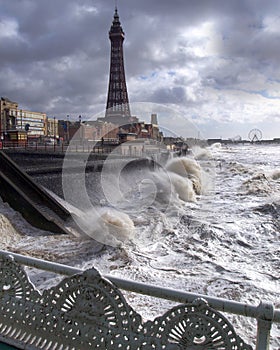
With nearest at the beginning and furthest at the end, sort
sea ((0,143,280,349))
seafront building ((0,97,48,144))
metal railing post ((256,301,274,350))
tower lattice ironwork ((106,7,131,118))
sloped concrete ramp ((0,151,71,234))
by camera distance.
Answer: metal railing post ((256,301,274,350))
sea ((0,143,280,349))
sloped concrete ramp ((0,151,71,234))
seafront building ((0,97,48,144))
tower lattice ironwork ((106,7,131,118))

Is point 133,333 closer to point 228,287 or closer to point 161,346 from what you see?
point 161,346

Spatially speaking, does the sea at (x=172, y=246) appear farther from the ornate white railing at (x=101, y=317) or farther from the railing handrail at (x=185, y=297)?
the railing handrail at (x=185, y=297)

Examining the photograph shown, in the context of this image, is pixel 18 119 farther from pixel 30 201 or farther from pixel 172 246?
pixel 172 246

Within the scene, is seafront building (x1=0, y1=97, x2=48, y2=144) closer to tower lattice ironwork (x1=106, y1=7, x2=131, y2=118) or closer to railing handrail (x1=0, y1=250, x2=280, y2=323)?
tower lattice ironwork (x1=106, y1=7, x2=131, y2=118)

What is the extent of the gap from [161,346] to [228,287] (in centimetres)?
316

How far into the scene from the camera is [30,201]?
23.1 ft

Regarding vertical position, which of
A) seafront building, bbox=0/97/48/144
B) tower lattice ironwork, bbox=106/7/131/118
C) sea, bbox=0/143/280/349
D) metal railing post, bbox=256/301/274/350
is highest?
tower lattice ironwork, bbox=106/7/131/118

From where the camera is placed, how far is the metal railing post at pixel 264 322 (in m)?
1.53

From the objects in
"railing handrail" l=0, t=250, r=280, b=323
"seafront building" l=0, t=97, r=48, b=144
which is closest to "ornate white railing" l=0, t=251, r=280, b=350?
"railing handrail" l=0, t=250, r=280, b=323

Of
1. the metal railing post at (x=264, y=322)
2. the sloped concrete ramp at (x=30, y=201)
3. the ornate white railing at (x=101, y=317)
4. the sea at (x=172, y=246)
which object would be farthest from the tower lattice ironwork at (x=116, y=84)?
the metal railing post at (x=264, y=322)

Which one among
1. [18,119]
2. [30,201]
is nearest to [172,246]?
[30,201]

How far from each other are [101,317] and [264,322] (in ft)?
3.05

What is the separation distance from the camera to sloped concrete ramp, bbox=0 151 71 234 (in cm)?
675

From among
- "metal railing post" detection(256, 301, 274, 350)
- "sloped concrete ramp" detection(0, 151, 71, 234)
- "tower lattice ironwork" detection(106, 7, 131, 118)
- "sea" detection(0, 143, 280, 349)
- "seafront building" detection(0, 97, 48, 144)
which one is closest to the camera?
"metal railing post" detection(256, 301, 274, 350)
